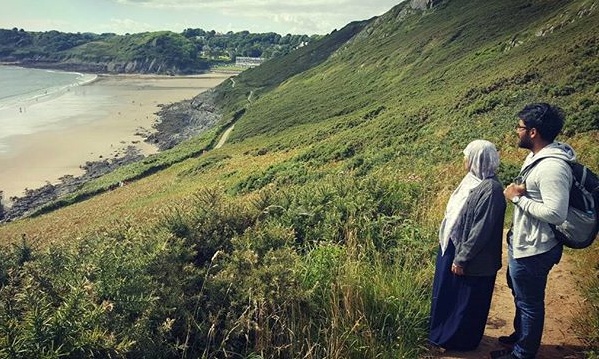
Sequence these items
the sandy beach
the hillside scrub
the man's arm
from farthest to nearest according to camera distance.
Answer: the sandy beach, the man's arm, the hillside scrub

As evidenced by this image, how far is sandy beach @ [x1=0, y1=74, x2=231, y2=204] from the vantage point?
44.4m

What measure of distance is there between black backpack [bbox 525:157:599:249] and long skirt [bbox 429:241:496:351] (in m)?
0.88

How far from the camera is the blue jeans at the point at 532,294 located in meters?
4.09

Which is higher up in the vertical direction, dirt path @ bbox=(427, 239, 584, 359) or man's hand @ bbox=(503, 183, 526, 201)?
man's hand @ bbox=(503, 183, 526, 201)

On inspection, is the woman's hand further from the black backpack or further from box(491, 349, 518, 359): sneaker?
the black backpack

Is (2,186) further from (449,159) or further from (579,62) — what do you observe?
(579,62)

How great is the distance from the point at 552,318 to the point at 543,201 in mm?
1860

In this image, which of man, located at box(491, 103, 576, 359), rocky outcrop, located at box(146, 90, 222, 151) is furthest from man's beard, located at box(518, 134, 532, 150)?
rocky outcrop, located at box(146, 90, 222, 151)

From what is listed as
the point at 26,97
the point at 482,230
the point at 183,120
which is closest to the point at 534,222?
the point at 482,230

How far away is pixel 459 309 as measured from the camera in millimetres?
4492

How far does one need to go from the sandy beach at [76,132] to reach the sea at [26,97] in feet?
1.28

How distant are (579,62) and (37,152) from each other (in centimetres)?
4938

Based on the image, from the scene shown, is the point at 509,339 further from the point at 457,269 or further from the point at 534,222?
the point at 534,222

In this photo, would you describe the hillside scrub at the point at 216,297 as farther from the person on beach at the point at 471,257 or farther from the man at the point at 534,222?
the man at the point at 534,222
